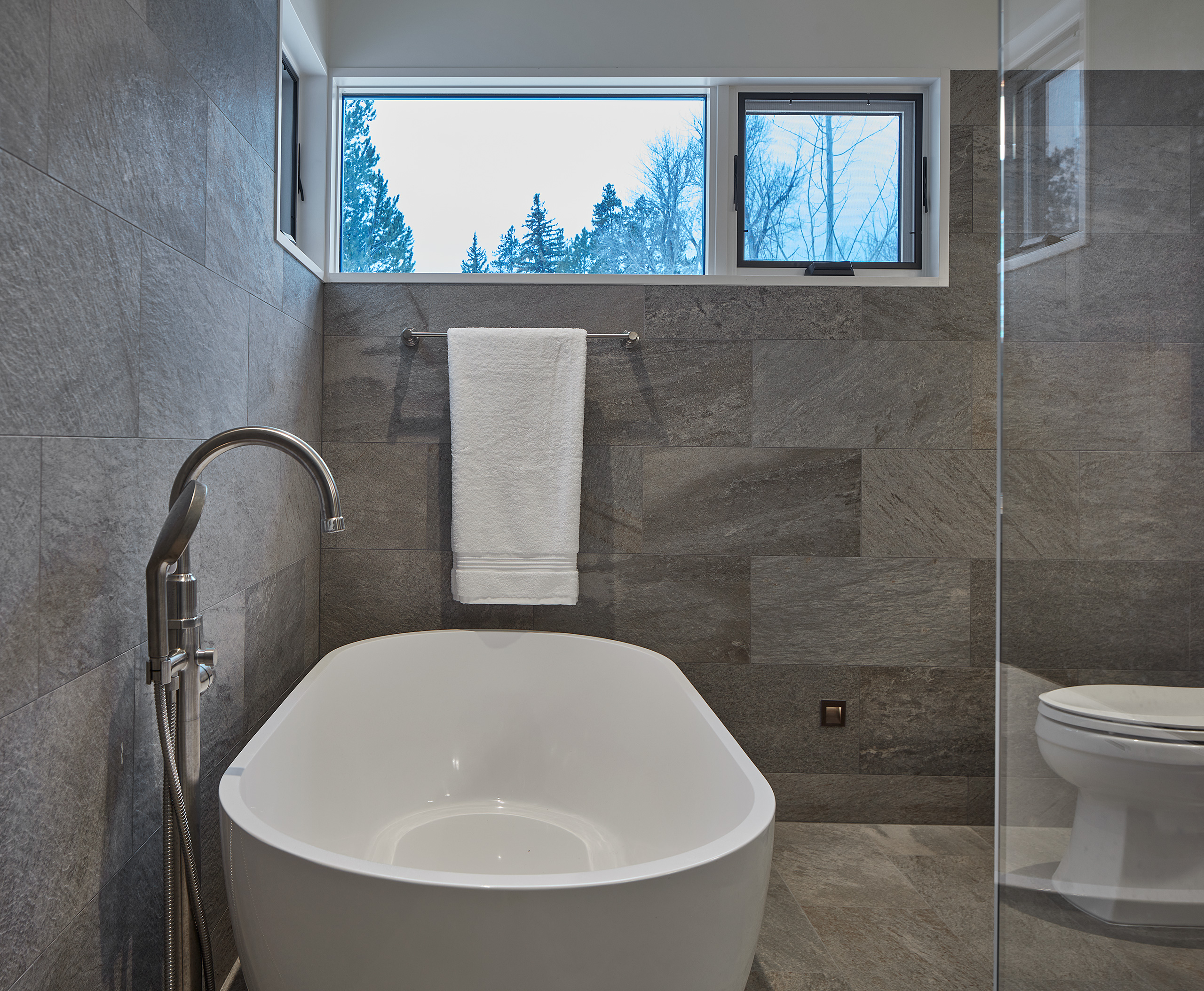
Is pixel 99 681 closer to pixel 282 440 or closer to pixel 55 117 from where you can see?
pixel 282 440

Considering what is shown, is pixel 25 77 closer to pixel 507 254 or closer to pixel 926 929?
pixel 507 254

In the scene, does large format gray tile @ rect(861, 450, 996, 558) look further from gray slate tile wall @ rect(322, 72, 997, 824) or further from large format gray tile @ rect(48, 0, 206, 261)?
large format gray tile @ rect(48, 0, 206, 261)

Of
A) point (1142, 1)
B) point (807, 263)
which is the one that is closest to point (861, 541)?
point (807, 263)

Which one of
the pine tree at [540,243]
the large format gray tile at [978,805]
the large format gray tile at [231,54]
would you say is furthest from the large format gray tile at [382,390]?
the large format gray tile at [978,805]

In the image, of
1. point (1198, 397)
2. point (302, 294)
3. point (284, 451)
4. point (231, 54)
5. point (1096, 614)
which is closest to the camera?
point (1198, 397)

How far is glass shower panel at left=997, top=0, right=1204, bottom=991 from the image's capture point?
27.1 inches

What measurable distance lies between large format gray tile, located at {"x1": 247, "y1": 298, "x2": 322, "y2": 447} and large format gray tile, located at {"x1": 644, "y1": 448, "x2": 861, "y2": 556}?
2.99 feet

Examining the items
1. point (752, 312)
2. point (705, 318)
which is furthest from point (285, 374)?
point (752, 312)

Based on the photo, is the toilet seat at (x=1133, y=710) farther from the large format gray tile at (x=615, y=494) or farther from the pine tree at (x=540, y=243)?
the pine tree at (x=540, y=243)

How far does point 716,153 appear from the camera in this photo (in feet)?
7.00

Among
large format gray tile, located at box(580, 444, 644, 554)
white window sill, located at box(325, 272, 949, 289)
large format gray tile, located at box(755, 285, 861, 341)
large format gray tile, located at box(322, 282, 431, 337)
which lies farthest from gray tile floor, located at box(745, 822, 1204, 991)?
large format gray tile, located at box(322, 282, 431, 337)

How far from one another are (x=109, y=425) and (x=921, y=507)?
1902mm

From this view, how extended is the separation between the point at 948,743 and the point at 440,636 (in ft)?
4.77

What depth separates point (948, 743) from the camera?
2043 millimetres
